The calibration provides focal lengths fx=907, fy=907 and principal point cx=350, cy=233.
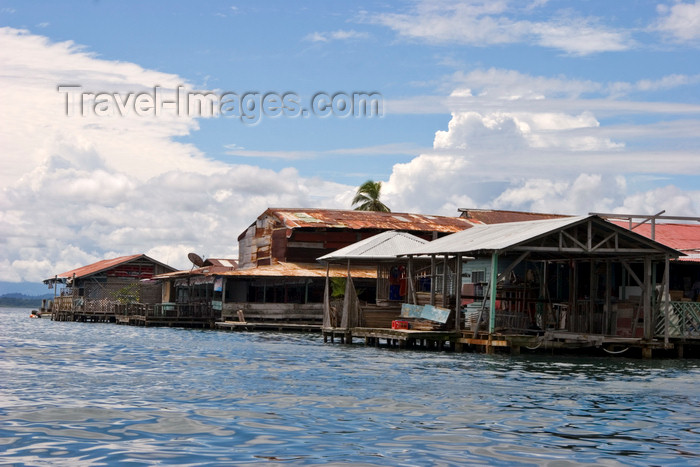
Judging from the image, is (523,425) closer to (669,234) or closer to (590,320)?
(590,320)

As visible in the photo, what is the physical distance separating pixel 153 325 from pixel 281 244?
10.2 m

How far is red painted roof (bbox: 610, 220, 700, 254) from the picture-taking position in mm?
38156

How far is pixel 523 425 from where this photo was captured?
1358 cm

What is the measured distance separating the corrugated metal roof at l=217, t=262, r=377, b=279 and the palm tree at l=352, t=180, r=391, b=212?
21616mm

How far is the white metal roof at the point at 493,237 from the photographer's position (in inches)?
1116

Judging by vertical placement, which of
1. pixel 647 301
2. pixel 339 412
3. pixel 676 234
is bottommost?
pixel 339 412

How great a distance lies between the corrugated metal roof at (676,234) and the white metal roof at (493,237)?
28.8 ft

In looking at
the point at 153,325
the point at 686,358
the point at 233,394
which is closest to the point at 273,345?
the point at 686,358

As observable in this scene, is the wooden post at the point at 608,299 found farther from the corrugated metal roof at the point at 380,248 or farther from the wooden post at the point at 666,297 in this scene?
the corrugated metal roof at the point at 380,248

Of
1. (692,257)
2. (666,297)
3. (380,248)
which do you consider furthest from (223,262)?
(666,297)

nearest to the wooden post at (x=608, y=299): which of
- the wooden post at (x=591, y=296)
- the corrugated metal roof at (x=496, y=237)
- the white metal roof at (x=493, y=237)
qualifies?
the wooden post at (x=591, y=296)

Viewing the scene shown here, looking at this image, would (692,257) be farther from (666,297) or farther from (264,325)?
(264,325)

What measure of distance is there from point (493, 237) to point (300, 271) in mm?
20625

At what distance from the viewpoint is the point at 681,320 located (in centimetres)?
3073
